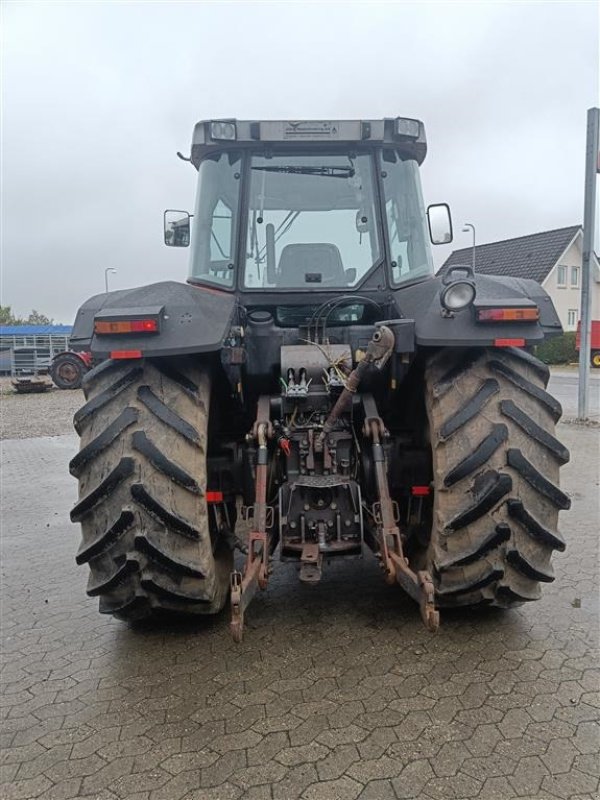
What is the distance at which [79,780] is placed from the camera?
2.24 metres

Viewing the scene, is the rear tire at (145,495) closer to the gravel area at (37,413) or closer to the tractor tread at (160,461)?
the tractor tread at (160,461)

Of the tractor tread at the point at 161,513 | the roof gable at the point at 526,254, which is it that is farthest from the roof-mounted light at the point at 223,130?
the roof gable at the point at 526,254

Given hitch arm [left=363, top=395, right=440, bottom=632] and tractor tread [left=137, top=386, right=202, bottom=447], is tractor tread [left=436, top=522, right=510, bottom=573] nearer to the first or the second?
hitch arm [left=363, top=395, right=440, bottom=632]

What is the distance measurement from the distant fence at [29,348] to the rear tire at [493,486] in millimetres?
27497

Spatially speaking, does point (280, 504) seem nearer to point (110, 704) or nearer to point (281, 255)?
point (110, 704)

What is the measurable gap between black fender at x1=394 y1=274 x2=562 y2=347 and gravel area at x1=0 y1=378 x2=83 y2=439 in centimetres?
1111

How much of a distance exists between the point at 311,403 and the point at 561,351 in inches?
1088

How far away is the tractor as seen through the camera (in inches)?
112

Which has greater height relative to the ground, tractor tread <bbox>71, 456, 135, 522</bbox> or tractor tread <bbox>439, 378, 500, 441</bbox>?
tractor tread <bbox>439, 378, 500, 441</bbox>

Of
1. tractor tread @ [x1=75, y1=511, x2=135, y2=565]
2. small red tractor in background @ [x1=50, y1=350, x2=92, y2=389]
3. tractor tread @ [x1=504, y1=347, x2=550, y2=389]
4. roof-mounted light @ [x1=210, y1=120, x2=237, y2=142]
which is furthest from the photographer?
small red tractor in background @ [x1=50, y1=350, x2=92, y2=389]

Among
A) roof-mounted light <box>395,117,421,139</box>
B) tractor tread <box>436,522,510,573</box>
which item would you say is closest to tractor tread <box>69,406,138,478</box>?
tractor tread <box>436,522,510,573</box>

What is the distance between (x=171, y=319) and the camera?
2.97 m

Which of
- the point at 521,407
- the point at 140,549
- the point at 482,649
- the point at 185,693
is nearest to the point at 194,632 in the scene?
the point at 185,693

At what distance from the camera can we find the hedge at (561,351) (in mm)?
27781
